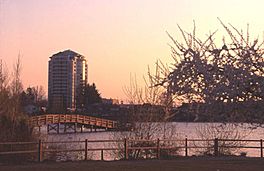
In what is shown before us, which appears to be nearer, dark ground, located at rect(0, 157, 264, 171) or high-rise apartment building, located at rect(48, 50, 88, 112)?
dark ground, located at rect(0, 157, 264, 171)

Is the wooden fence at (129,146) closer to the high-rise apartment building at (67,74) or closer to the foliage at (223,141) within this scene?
→ the foliage at (223,141)

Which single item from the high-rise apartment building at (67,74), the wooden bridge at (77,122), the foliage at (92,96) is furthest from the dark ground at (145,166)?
the high-rise apartment building at (67,74)

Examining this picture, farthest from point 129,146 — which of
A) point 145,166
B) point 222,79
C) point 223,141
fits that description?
point 222,79

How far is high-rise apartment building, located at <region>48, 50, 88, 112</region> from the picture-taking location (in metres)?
133

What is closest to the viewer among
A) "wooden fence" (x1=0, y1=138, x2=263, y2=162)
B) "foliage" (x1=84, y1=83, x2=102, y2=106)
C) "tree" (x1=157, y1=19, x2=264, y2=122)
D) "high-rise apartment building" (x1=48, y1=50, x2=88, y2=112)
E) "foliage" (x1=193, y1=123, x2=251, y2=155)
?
"tree" (x1=157, y1=19, x2=264, y2=122)

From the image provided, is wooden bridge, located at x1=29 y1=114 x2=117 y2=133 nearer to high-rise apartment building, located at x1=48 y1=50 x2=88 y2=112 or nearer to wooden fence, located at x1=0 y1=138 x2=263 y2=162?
wooden fence, located at x1=0 y1=138 x2=263 y2=162

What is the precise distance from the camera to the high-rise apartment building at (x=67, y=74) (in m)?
133

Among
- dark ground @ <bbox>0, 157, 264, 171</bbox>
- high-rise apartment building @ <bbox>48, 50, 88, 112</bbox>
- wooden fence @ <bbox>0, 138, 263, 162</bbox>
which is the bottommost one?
dark ground @ <bbox>0, 157, 264, 171</bbox>

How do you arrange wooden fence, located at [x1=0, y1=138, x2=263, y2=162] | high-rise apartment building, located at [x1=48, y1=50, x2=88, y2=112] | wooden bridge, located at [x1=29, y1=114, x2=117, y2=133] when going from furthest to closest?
high-rise apartment building, located at [x1=48, y1=50, x2=88, y2=112] < wooden bridge, located at [x1=29, y1=114, x2=117, y2=133] < wooden fence, located at [x1=0, y1=138, x2=263, y2=162]

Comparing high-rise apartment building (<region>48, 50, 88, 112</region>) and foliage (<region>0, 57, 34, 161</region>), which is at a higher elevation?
high-rise apartment building (<region>48, 50, 88, 112</region>)

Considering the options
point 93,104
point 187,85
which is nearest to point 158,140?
point 187,85

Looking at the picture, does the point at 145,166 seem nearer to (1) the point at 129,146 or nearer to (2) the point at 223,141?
(1) the point at 129,146

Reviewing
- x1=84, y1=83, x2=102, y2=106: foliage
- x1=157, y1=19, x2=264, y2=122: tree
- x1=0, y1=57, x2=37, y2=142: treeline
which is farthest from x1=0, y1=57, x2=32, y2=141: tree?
x1=84, y1=83, x2=102, y2=106: foliage

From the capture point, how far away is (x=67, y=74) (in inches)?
5630
